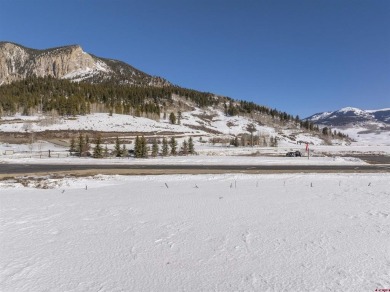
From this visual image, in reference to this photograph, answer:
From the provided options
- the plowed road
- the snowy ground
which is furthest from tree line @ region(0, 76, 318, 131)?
the snowy ground

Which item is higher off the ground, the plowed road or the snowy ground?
the plowed road

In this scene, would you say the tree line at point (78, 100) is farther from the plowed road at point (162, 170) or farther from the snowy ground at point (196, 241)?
the snowy ground at point (196, 241)

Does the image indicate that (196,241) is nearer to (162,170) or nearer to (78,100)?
(162,170)

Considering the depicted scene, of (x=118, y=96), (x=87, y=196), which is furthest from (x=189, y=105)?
(x=87, y=196)

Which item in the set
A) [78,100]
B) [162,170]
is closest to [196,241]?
[162,170]

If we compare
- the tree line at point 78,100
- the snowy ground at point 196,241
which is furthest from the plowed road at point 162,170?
the tree line at point 78,100

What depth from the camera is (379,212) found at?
11852mm

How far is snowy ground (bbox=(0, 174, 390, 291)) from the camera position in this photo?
21.2ft

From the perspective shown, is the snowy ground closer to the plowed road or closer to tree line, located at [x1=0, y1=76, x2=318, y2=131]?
the plowed road

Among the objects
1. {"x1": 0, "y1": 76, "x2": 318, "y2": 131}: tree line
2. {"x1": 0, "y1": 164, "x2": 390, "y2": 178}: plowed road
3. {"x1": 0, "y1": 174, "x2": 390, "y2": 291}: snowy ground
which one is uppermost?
{"x1": 0, "y1": 76, "x2": 318, "y2": 131}: tree line

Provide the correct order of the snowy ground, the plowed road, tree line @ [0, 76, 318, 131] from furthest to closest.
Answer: tree line @ [0, 76, 318, 131], the plowed road, the snowy ground

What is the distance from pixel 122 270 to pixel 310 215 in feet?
24.7

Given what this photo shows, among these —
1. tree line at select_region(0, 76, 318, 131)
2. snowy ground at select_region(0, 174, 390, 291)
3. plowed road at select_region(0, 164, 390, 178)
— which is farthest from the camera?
tree line at select_region(0, 76, 318, 131)

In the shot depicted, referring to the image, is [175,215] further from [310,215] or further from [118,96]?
[118,96]
